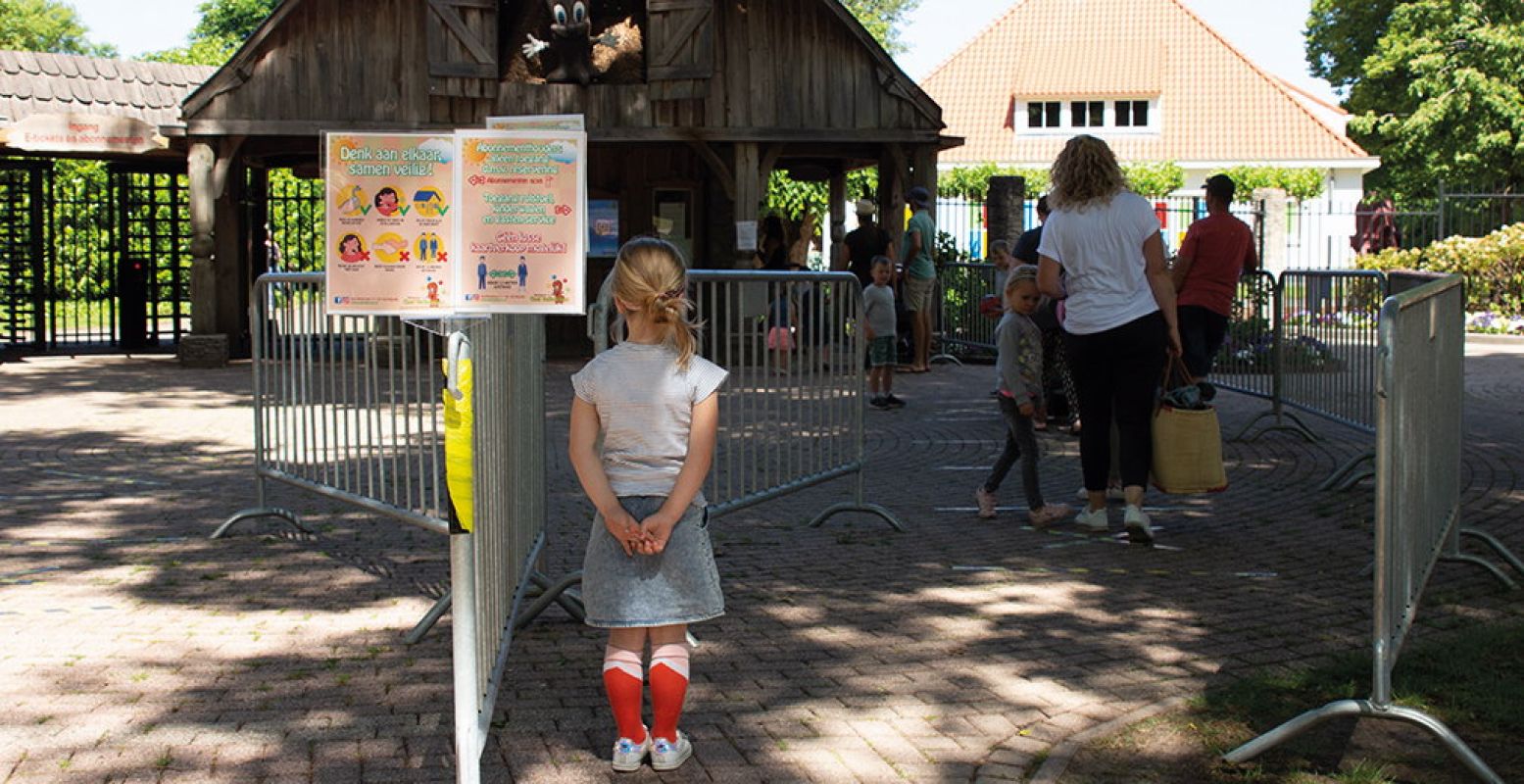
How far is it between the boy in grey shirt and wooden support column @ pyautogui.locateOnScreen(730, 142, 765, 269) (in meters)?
5.18

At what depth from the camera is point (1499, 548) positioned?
25.1 feet

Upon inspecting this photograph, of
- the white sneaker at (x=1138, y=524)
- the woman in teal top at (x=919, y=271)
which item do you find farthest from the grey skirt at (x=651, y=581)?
the woman in teal top at (x=919, y=271)

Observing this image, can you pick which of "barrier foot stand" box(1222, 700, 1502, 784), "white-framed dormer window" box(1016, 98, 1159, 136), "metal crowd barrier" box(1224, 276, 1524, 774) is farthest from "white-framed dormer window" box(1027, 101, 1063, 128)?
"barrier foot stand" box(1222, 700, 1502, 784)

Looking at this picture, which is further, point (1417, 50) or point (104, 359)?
point (1417, 50)

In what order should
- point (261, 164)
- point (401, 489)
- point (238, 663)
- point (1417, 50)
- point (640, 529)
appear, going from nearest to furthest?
point (640, 529)
point (238, 663)
point (401, 489)
point (261, 164)
point (1417, 50)

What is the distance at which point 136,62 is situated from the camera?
22547 mm

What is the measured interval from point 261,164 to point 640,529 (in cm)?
1961

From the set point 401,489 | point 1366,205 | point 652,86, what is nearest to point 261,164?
point 652,86

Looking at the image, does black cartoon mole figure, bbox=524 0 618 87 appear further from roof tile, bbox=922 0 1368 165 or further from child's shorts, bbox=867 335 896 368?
roof tile, bbox=922 0 1368 165

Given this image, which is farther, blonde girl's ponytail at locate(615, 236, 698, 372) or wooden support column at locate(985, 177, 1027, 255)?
wooden support column at locate(985, 177, 1027, 255)

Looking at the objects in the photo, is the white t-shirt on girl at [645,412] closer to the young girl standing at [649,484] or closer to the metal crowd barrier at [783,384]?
the young girl standing at [649,484]

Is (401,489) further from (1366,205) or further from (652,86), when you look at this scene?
(1366,205)

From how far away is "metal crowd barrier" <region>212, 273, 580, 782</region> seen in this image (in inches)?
197

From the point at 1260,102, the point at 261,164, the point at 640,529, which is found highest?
the point at 1260,102
